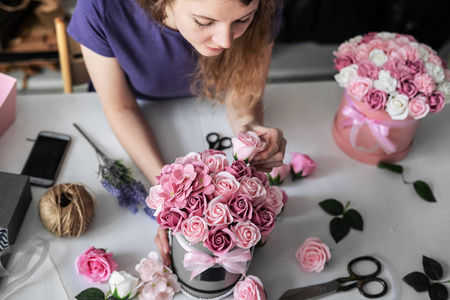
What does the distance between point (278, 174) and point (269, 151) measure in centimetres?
15

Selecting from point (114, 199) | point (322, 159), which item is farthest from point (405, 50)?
point (114, 199)

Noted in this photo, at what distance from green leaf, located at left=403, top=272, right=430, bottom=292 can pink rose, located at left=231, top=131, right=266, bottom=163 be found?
0.43 m

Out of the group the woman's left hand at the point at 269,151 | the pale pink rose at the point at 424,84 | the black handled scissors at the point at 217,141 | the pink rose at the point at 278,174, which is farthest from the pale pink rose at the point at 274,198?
the pale pink rose at the point at 424,84

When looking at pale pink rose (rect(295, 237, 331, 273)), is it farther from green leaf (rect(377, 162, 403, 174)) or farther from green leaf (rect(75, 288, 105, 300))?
green leaf (rect(75, 288, 105, 300))

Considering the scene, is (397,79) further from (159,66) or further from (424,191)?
(159,66)

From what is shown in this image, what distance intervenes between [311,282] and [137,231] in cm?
39

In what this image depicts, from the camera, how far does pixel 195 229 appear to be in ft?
2.75

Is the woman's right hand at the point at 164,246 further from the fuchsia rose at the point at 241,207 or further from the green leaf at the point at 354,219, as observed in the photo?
the green leaf at the point at 354,219

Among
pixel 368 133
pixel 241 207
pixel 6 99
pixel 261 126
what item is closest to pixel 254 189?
pixel 241 207

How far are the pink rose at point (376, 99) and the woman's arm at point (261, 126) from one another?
0.22 m

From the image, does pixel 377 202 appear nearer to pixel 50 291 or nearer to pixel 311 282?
pixel 311 282

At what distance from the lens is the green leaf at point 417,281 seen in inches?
41.5

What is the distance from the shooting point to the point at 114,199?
3.75ft

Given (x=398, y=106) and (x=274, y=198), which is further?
(x=398, y=106)
